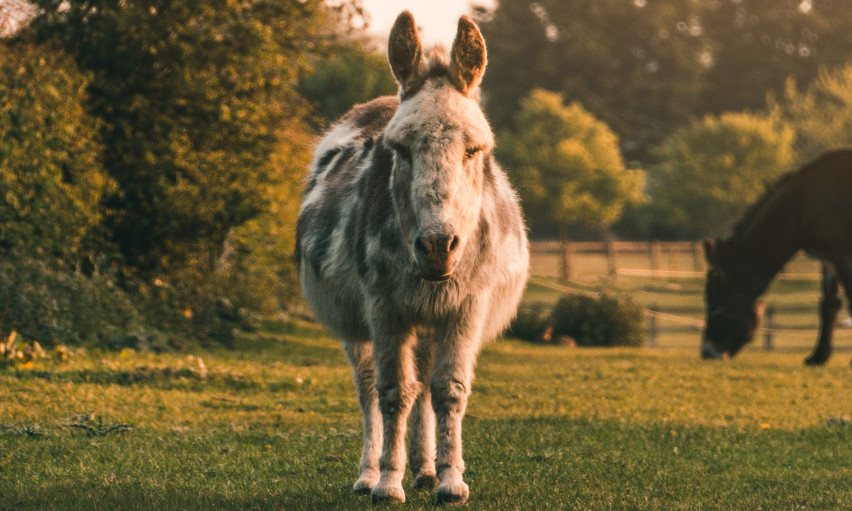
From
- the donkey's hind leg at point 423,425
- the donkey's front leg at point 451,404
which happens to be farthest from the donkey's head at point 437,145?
the donkey's hind leg at point 423,425

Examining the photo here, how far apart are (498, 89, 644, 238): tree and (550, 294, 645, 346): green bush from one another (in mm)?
19764

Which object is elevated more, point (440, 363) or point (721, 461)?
point (440, 363)

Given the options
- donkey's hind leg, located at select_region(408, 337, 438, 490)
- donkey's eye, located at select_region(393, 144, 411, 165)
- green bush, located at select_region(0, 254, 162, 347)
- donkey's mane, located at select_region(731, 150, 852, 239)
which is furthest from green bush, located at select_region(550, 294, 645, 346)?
donkey's eye, located at select_region(393, 144, 411, 165)

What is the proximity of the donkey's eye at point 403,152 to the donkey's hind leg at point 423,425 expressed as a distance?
1.35m

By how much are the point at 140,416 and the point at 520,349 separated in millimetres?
12363

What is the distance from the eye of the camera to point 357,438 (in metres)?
8.10

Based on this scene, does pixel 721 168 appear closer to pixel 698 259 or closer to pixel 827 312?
pixel 698 259

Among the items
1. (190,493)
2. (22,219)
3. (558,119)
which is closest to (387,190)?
(190,493)

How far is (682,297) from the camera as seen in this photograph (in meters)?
36.7

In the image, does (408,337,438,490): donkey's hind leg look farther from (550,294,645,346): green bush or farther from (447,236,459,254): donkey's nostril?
(550,294,645,346): green bush

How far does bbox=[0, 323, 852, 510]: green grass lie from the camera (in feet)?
18.7

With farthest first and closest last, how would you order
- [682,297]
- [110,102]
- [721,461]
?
[682,297] < [110,102] < [721,461]

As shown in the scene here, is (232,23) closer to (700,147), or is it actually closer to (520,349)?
(520,349)

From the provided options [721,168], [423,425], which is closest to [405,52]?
[423,425]
